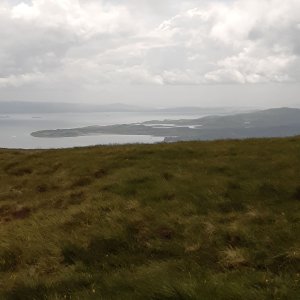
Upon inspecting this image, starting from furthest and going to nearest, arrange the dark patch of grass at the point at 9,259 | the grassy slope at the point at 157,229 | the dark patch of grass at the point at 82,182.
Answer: the dark patch of grass at the point at 82,182, the dark patch of grass at the point at 9,259, the grassy slope at the point at 157,229

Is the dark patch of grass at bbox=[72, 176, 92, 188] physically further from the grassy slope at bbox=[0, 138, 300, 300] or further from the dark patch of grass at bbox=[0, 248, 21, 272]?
the dark patch of grass at bbox=[0, 248, 21, 272]

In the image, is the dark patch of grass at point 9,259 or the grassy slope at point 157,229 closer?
the grassy slope at point 157,229

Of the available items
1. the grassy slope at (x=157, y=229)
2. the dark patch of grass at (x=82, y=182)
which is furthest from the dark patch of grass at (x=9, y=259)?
the dark patch of grass at (x=82, y=182)

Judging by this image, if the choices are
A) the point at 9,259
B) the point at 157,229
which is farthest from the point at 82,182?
the point at 9,259

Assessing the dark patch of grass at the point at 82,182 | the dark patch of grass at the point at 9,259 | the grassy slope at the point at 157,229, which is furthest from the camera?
the dark patch of grass at the point at 82,182

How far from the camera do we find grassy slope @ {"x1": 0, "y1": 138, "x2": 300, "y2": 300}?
9500 millimetres

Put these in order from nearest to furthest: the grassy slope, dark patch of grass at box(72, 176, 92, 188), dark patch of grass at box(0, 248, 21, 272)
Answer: the grassy slope
dark patch of grass at box(0, 248, 21, 272)
dark patch of grass at box(72, 176, 92, 188)

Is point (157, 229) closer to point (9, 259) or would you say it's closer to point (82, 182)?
point (9, 259)

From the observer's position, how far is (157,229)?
1453cm

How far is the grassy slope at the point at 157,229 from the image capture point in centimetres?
950

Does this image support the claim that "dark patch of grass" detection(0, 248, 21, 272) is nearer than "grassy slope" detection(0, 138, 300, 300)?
No

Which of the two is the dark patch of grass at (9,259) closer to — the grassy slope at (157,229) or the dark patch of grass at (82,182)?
the grassy slope at (157,229)

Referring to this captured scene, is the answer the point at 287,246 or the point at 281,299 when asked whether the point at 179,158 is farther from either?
the point at 281,299

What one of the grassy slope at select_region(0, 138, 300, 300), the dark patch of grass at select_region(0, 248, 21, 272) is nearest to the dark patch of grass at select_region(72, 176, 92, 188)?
the grassy slope at select_region(0, 138, 300, 300)
